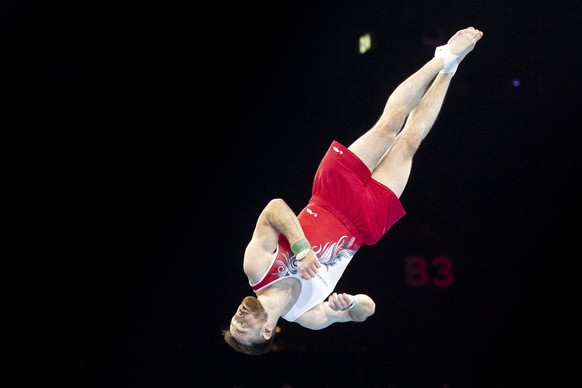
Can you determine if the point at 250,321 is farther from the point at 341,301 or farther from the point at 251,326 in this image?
the point at 341,301

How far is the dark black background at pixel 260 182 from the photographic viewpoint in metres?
5.47

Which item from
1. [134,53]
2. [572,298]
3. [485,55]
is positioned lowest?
[572,298]

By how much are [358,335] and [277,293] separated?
101 inches

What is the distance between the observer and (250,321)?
3.30 m

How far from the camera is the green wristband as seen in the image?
10.4 ft

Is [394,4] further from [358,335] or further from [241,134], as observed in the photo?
[358,335]

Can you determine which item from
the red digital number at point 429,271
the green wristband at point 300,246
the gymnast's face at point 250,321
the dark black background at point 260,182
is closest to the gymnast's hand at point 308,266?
the green wristband at point 300,246

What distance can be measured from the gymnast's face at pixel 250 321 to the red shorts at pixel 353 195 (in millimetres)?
645

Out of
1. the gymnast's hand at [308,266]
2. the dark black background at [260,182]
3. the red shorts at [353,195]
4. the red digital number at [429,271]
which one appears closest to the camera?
the gymnast's hand at [308,266]

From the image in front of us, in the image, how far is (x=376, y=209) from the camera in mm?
3680

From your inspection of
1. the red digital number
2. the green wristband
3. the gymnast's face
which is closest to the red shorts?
the green wristband

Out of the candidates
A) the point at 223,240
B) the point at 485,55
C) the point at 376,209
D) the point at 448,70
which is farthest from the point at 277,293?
the point at 485,55

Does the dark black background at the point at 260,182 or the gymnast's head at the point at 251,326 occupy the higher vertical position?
the dark black background at the point at 260,182

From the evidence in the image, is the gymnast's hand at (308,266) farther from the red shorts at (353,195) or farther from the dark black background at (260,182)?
the dark black background at (260,182)
